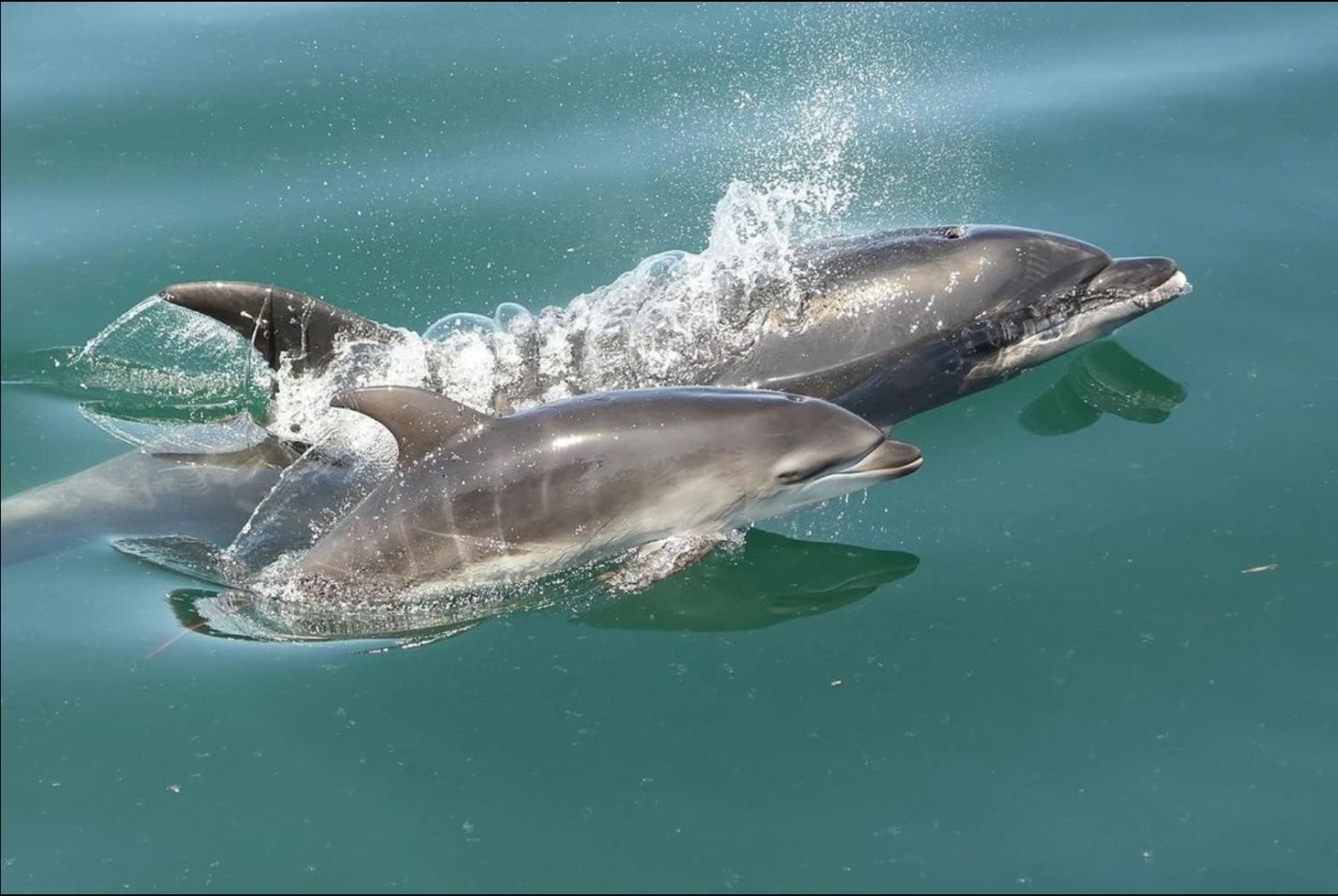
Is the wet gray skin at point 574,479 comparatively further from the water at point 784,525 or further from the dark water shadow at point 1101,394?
the dark water shadow at point 1101,394

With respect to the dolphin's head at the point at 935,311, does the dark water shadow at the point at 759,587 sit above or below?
below

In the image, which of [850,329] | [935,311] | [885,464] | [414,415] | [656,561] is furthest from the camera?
[935,311]

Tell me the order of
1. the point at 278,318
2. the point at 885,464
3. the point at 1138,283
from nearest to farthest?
the point at 885,464
the point at 278,318
the point at 1138,283

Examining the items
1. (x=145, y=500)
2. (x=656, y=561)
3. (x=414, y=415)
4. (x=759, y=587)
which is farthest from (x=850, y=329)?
(x=145, y=500)

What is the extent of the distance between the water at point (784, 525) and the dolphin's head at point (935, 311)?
0.27 metres

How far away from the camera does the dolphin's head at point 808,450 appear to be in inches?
315

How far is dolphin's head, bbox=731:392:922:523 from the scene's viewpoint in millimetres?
8000

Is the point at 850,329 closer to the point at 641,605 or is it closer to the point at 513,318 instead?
the point at 513,318

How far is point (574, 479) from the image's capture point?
7.78 metres

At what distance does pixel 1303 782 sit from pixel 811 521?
266cm

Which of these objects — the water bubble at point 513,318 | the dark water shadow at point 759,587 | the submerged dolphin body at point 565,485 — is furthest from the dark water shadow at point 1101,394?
the water bubble at point 513,318

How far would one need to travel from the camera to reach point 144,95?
1224 cm

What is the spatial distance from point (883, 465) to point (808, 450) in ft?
1.36

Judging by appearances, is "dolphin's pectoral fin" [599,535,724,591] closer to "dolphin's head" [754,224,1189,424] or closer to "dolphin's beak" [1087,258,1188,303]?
"dolphin's head" [754,224,1189,424]
